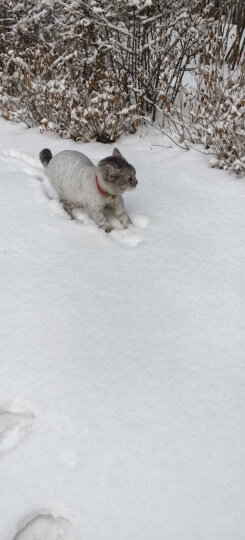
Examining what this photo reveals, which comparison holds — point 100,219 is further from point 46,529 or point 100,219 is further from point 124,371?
point 46,529

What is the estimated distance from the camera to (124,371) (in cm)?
218

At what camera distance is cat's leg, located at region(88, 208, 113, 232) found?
3234 mm

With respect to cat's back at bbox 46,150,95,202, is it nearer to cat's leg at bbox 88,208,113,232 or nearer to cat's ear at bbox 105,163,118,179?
cat's leg at bbox 88,208,113,232

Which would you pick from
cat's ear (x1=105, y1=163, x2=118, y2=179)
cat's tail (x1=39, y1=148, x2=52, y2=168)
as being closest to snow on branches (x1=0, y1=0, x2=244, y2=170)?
cat's tail (x1=39, y1=148, x2=52, y2=168)

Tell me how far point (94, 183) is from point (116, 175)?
279 mm

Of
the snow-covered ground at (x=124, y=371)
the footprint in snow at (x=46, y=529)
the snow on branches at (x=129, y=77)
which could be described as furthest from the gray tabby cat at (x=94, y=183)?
the footprint in snow at (x=46, y=529)

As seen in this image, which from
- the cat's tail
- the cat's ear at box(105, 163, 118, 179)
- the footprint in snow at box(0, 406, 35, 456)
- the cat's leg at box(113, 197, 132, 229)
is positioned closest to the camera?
the footprint in snow at box(0, 406, 35, 456)

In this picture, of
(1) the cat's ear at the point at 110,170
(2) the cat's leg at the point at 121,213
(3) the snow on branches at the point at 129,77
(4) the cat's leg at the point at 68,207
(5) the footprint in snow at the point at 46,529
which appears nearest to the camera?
(5) the footprint in snow at the point at 46,529

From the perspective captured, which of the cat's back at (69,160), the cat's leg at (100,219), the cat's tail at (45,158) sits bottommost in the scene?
the cat's leg at (100,219)

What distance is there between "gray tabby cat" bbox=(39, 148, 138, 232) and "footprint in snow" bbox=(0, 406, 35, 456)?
1683 mm

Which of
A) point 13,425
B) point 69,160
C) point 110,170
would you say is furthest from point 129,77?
point 13,425

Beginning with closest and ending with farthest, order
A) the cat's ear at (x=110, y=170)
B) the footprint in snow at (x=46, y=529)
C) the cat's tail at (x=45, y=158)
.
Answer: the footprint in snow at (x=46, y=529) → the cat's ear at (x=110, y=170) → the cat's tail at (x=45, y=158)

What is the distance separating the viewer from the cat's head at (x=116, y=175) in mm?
2908

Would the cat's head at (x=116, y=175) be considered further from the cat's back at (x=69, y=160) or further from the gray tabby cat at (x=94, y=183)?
the cat's back at (x=69, y=160)
